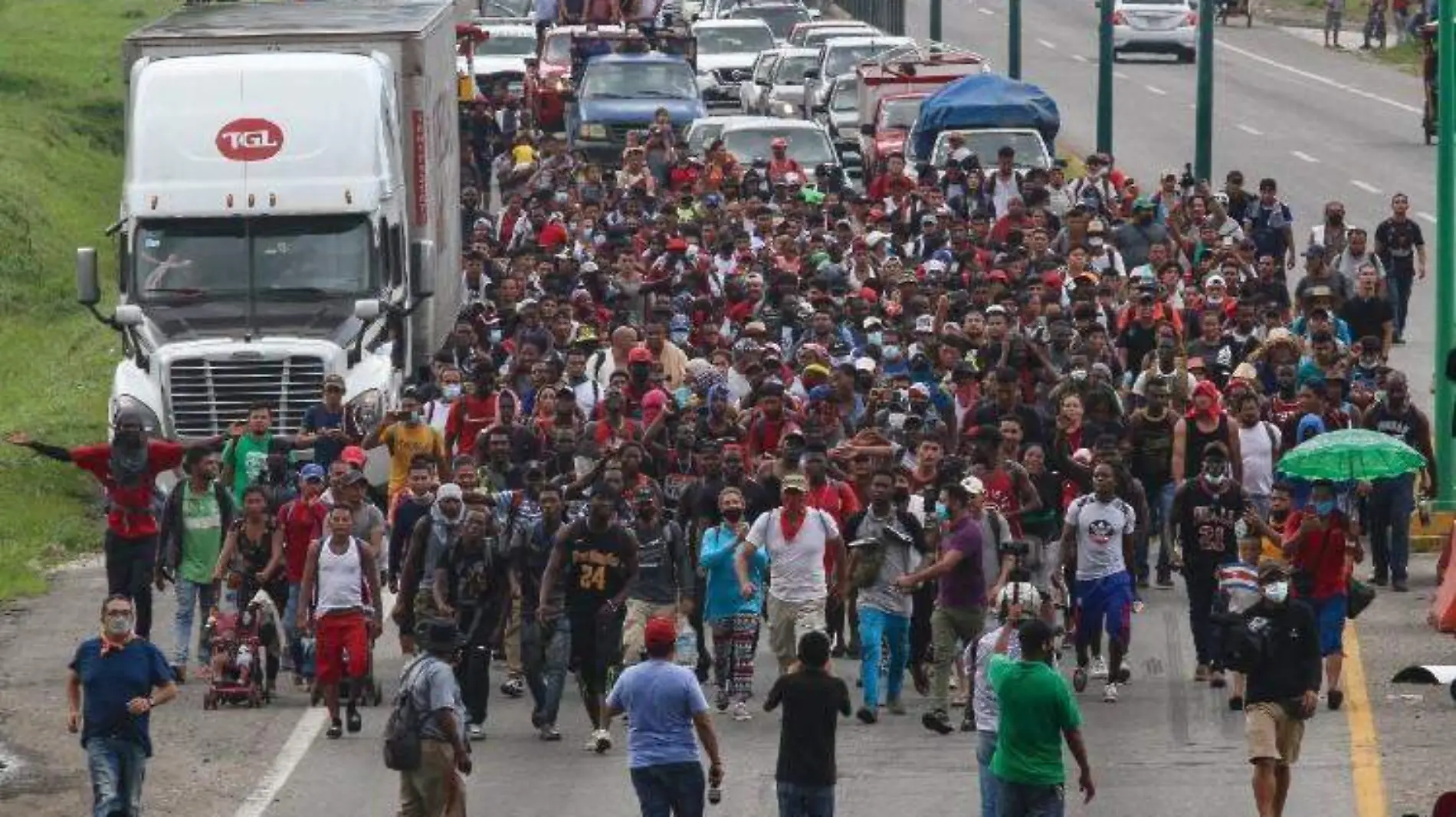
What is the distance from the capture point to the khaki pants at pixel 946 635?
20453mm

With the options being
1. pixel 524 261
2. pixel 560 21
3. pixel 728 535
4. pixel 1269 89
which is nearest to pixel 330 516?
pixel 728 535

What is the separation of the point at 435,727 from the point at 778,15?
5226 centimetres

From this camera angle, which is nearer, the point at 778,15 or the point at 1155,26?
the point at 1155,26

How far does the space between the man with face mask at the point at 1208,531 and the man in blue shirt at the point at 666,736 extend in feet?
18.3

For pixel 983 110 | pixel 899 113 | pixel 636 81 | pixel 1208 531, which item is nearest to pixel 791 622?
pixel 1208 531

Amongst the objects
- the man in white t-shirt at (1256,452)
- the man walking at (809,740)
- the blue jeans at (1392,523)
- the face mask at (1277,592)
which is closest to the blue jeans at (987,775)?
the man walking at (809,740)

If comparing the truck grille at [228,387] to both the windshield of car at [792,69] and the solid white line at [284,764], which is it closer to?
the solid white line at [284,764]

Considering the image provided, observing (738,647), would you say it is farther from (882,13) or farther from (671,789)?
(882,13)

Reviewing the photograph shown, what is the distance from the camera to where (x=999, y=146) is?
4075 centimetres

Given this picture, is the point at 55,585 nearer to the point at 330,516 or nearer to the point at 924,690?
the point at 330,516

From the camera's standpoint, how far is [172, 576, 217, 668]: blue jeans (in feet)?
73.8

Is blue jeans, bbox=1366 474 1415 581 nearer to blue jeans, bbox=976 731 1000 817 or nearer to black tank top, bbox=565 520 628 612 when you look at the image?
black tank top, bbox=565 520 628 612

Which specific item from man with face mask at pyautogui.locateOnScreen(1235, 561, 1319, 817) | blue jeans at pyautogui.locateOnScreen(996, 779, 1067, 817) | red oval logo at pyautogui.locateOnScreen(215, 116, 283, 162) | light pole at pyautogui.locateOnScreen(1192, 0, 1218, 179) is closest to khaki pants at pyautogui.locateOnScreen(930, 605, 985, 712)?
man with face mask at pyautogui.locateOnScreen(1235, 561, 1319, 817)

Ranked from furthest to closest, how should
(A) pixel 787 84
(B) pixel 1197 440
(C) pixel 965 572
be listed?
(A) pixel 787 84 < (B) pixel 1197 440 < (C) pixel 965 572
